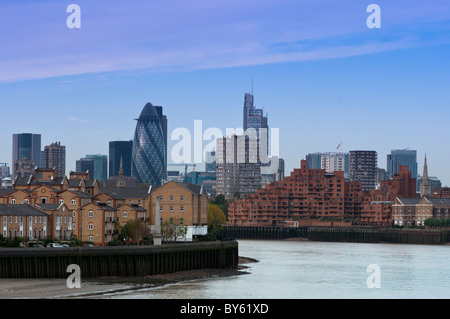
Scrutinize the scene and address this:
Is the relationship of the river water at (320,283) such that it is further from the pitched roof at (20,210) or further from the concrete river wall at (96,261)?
the pitched roof at (20,210)

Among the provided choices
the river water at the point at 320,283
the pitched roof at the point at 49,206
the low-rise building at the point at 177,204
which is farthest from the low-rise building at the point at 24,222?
the low-rise building at the point at 177,204

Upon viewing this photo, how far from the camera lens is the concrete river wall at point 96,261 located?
84938 millimetres

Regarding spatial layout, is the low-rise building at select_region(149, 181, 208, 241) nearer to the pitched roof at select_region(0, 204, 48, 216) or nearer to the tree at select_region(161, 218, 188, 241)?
the tree at select_region(161, 218, 188, 241)

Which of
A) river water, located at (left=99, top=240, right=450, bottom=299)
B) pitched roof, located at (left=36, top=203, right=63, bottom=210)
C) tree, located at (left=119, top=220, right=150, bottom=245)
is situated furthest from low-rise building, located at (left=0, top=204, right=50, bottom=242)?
river water, located at (left=99, top=240, right=450, bottom=299)

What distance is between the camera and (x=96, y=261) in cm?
8812

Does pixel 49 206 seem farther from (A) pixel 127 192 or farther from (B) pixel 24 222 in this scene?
(A) pixel 127 192

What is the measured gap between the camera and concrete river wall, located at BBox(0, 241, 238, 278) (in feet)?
279

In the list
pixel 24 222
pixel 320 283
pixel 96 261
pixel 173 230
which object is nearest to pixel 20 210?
pixel 24 222

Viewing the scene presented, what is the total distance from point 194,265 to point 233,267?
11.4 m

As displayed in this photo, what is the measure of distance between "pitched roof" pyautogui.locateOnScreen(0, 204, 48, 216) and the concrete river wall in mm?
19750

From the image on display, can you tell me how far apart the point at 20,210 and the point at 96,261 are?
23.0 meters

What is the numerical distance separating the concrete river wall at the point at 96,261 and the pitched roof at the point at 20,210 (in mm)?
19750
